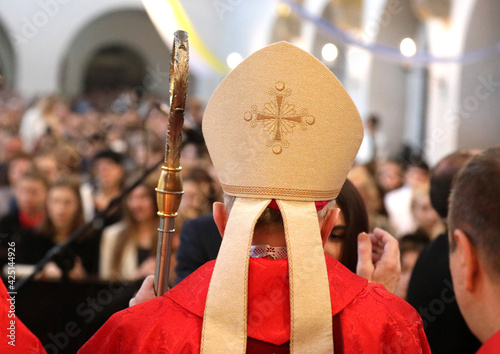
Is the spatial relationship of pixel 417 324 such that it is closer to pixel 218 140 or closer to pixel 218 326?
pixel 218 326

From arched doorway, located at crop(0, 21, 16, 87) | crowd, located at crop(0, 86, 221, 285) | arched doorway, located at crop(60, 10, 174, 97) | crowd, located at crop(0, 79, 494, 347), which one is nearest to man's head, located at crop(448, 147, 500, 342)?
crowd, located at crop(0, 79, 494, 347)

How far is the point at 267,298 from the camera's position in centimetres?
161

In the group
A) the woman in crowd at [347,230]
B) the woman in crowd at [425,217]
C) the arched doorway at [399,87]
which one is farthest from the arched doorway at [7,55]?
the woman in crowd at [347,230]

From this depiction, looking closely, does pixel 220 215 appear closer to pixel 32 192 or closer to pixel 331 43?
pixel 32 192

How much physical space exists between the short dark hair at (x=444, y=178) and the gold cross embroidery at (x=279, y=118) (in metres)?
1.54

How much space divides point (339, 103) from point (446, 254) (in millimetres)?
1450

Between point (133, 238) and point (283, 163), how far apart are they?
3.11m

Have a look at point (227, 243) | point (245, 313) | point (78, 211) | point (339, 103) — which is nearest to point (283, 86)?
point (339, 103)

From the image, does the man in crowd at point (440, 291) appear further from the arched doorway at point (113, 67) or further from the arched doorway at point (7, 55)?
the arched doorway at point (113, 67)

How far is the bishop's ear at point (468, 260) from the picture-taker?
1.45 metres

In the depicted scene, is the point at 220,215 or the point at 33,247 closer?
the point at 220,215

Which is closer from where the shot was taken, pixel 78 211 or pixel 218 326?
pixel 218 326

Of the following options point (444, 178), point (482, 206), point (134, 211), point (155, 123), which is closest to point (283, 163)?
point (482, 206)

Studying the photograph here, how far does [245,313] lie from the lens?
1.57 metres
